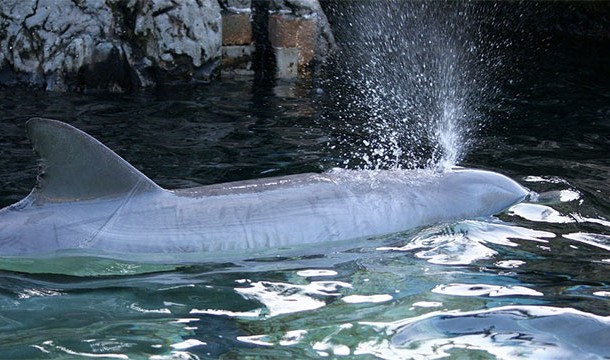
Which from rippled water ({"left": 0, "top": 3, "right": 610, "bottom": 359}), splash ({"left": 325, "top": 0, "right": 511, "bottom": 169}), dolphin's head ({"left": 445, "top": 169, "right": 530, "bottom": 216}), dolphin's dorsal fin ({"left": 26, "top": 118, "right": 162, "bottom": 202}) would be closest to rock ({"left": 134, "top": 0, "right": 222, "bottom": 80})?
splash ({"left": 325, "top": 0, "right": 511, "bottom": 169})

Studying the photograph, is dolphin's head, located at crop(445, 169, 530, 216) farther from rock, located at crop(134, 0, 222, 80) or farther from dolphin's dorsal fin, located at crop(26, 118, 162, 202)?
rock, located at crop(134, 0, 222, 80)

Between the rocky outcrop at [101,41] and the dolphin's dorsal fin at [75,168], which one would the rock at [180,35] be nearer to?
the rocky outcrop at [101,41]

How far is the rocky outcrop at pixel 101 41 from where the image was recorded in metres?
10.4

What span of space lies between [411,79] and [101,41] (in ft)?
12.7

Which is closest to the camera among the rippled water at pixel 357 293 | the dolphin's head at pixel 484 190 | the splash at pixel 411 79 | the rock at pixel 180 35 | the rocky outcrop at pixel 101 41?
the rippled water at pixel 357 293

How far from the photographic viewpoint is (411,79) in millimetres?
11680

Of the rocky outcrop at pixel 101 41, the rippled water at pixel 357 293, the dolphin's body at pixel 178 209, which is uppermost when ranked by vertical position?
the rocky outcrop at pixel 101 41

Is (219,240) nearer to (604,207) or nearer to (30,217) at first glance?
(30,217)

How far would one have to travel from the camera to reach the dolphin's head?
5.90 meters

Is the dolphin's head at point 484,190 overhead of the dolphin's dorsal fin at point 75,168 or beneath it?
beneath

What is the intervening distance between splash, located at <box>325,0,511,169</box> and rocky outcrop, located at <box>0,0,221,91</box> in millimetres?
1810

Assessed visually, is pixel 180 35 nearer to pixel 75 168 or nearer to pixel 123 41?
pixel 123 41

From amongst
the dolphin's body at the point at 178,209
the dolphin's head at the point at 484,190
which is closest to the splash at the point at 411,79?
the dolphin's head at the point at 484,190

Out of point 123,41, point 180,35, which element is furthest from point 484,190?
point 123,41
